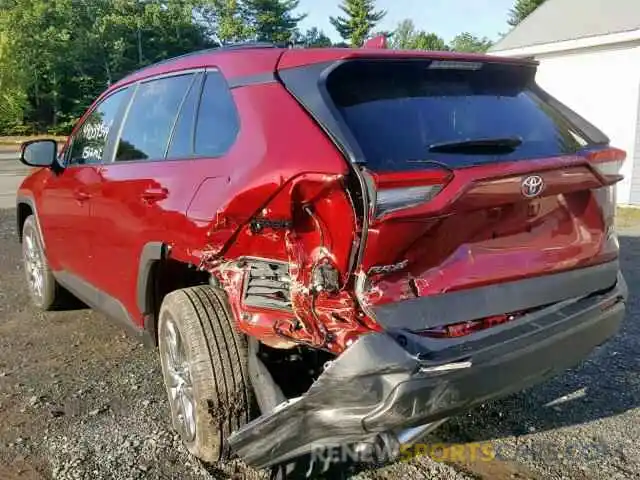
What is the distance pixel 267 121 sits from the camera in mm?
2570

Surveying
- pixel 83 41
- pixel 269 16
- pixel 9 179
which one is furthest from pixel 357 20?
pixel 9 179

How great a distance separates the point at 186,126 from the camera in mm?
3291

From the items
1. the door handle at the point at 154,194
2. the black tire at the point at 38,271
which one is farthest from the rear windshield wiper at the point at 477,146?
the black tire at the point at 38,271

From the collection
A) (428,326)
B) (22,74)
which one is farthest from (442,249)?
(22,74)

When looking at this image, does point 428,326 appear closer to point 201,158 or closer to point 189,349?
point 189,349

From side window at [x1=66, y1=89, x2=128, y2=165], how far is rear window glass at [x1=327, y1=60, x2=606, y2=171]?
214 cm

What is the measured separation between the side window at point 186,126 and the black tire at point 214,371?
76cm

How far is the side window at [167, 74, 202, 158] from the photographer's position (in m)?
3.22

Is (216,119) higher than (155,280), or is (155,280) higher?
(216,119)

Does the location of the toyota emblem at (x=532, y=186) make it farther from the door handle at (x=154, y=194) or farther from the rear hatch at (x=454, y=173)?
the door handle at (x=154, y=194)

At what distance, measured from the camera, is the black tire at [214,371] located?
2.78m

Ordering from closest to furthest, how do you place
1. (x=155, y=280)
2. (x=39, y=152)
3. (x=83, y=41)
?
(x=155, y=280), (x=39, y=152), (x=83, y=41)

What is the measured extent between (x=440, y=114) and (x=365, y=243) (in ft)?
2.52

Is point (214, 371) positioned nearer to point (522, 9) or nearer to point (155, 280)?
point (155, 280)
